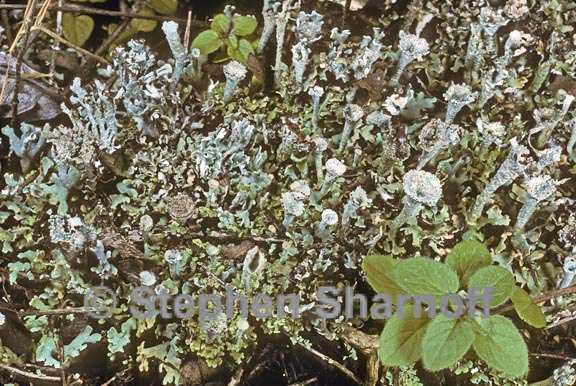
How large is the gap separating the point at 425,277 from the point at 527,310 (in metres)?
0.32

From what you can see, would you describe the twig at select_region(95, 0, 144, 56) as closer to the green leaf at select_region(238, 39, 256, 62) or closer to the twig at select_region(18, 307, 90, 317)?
the green leaf at select_region(238, 39, 256, 62)

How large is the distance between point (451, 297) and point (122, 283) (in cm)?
99

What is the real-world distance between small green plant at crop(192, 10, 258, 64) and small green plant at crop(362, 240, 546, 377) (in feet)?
3.18

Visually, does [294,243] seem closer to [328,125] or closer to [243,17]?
[328,125]

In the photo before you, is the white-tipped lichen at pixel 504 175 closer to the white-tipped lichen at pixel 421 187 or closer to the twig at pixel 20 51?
the white-tipped lichen at pixel 421 187

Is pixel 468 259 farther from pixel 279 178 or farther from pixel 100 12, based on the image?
pixel 100 12

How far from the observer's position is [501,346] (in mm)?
1835

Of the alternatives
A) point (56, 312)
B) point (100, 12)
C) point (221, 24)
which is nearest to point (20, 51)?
point (100, 12)

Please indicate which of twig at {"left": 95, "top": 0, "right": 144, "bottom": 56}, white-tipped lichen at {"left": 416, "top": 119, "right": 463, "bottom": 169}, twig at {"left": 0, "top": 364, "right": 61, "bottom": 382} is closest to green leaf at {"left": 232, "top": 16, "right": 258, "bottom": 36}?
twig at {"left": 95, "top": 0, "right": 144, "bottom": 56}

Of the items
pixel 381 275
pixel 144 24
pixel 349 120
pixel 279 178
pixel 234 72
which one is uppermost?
pixel 144 24

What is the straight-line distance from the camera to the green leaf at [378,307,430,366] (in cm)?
187

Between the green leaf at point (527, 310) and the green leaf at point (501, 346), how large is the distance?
0.12 meters

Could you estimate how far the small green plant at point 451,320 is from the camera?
1800 mm

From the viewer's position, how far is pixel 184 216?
2.30m
